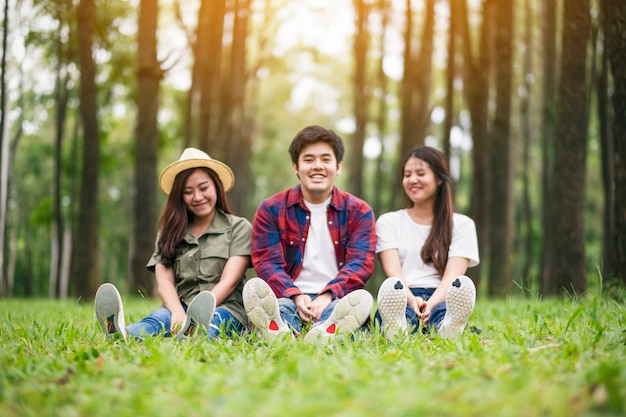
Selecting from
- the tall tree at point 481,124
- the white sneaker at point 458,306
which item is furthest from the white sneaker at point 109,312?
the tall tree at point 481,124

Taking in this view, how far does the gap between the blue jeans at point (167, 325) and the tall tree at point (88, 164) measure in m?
5.66

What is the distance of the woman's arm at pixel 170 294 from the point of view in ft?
14.3

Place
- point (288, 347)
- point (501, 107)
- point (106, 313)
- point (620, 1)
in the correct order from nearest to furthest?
point (288, 347), point (106, 313), point (620, 1), point (501, 107)

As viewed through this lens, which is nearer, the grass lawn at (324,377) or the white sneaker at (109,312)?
the grass lawn at (324,377)

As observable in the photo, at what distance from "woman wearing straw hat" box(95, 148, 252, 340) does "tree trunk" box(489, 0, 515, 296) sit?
6.42m

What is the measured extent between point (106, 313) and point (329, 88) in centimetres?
2417

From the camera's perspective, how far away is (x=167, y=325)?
4.30 m

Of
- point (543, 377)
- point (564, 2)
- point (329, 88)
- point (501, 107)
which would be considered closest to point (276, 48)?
point (329, 88)

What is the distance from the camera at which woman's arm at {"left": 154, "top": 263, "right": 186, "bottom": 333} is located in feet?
14.3

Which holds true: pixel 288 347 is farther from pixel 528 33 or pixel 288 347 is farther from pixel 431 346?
pixel 528 33

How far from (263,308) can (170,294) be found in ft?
3.43

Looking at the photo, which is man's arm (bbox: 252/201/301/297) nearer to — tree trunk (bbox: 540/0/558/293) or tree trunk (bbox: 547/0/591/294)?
tree trunk (bbox: 547/0/591/294)

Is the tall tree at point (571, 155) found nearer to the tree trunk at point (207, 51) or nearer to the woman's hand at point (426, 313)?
the woman's hand at point (426, 313)

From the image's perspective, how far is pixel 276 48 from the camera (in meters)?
20.3
